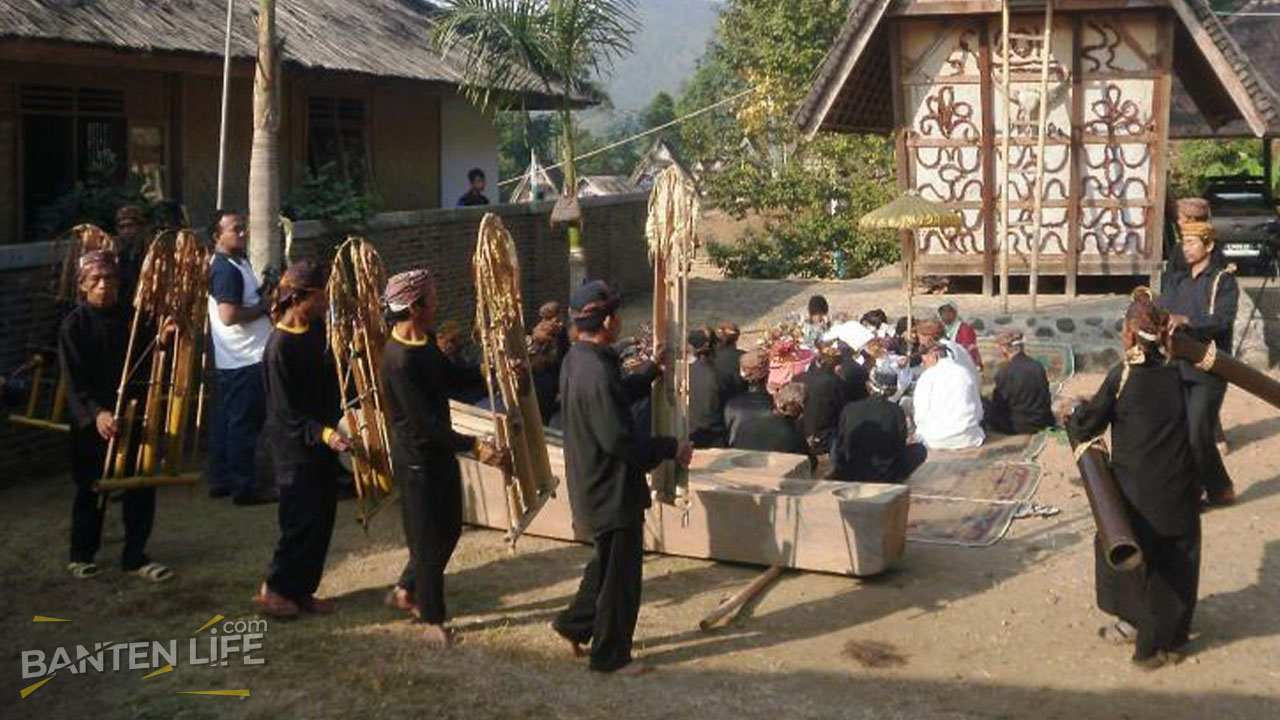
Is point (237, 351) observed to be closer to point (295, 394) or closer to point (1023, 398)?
point (295, 394)

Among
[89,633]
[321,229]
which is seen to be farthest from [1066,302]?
[89,633]

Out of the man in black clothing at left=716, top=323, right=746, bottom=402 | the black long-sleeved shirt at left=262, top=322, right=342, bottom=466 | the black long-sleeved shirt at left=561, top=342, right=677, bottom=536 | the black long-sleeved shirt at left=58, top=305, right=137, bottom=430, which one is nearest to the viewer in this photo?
the black long-sleeved shirt at left=561, top=342, right=677, bottom=536

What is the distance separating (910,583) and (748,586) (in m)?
0.91

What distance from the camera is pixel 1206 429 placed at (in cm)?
895

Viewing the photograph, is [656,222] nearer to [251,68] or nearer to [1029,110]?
[251,68]

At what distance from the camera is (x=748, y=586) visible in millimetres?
7301

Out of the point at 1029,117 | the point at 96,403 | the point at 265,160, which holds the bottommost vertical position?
the point at 96,403

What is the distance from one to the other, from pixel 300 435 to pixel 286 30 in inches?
310

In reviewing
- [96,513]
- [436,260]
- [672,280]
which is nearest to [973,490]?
[672,280]

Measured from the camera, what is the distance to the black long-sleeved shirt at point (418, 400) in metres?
6.31

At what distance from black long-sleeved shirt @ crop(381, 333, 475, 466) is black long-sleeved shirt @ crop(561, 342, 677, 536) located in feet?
1.91

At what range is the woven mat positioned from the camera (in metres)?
8.52

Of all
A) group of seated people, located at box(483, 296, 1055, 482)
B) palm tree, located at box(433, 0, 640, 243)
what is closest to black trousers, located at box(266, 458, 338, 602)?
group of seated people, located at box(483, 296, 1055, 482)

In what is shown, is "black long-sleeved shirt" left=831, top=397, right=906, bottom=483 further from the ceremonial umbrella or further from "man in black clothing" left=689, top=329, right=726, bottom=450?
the ceremonial umbrella
